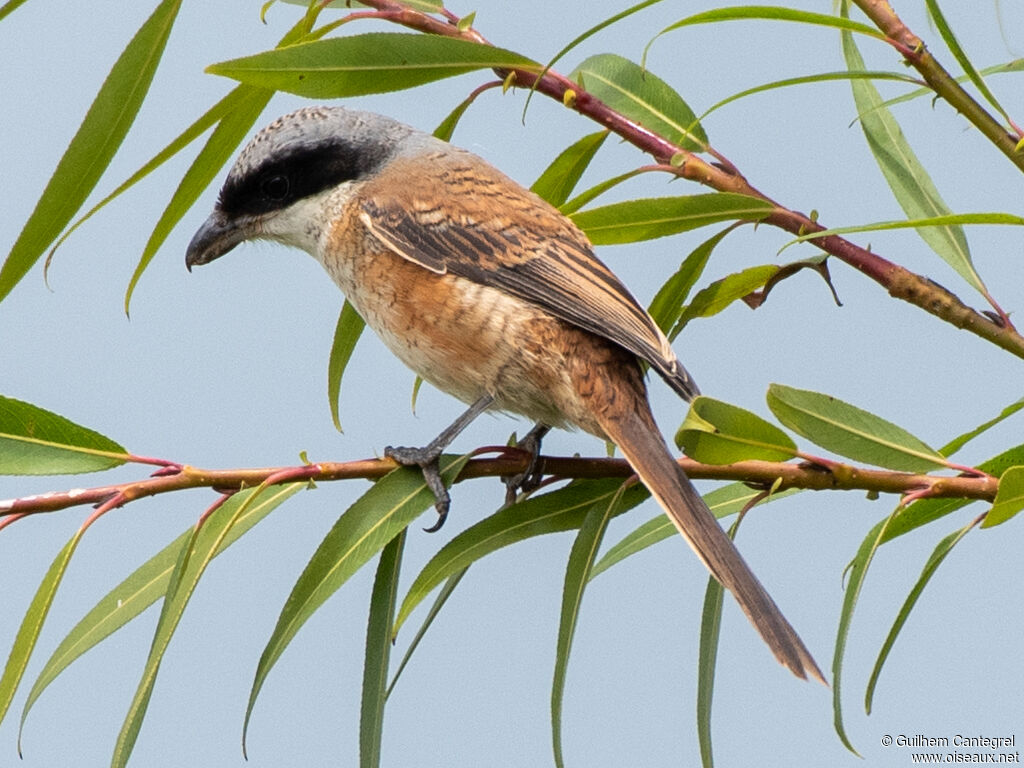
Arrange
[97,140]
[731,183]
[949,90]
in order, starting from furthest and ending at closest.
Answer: [731,183] → [97,140] → [949,90]

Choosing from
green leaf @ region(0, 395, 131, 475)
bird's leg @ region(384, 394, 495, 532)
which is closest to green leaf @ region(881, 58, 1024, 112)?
bird's leg @ region(384, 394, 495, 532)

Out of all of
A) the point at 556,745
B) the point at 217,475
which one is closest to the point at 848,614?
the point at 556,745

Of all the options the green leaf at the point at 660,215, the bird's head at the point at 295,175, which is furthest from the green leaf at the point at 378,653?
the bird's head at the point at 295,175

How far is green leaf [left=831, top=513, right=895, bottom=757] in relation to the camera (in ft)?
6.42

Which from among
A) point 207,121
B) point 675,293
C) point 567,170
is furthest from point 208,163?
point 675,293

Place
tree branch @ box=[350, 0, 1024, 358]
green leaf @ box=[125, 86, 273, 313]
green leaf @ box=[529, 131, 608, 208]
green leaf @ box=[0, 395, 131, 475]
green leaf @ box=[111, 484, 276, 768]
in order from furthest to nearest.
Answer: green leaf @ box=[529, 131, 608, 208] → green leaf @ box=[125, 86, 273, 313] → tree branch @ box=[350, 0, 1024, 358] → green leaf @ box=[0, 395, 131, 475] → green leaf @ box=[111, 484, 276, 768]

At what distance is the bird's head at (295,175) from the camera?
2.96 metres

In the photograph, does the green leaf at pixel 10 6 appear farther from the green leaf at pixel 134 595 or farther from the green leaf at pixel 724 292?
the green leaf at pixel 724 292

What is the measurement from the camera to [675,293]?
2627 millimetres

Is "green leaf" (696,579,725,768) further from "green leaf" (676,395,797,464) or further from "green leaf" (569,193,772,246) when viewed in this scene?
"green leaf" (569,193,772,246)

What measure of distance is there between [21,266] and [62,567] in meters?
0.56

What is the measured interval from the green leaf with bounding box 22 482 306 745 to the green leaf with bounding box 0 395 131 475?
186 millimetres

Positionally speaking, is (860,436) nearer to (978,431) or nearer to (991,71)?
(978,431)

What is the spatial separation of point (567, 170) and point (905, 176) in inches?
27.1
